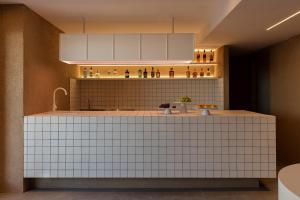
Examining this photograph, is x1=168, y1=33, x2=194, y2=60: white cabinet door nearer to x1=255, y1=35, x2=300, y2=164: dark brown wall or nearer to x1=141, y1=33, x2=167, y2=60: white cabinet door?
x1=141, y1=33, x2=167, y2=60: white cabinet door

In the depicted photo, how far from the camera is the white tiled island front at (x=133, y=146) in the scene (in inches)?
139

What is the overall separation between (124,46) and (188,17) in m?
1.02


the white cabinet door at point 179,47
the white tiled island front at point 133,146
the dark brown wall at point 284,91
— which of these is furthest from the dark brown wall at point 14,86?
the dark brown wall at point 284,91

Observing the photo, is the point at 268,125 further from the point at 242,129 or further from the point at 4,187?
the point at 4,187

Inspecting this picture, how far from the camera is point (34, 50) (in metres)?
3.78

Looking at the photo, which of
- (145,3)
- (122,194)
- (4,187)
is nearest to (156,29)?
(145,3)

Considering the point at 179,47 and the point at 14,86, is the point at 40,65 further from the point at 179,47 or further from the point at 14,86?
the point at 179,47

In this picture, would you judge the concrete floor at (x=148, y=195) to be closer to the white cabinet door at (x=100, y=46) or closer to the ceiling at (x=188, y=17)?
the white cabinet door at (x=100, y=46)

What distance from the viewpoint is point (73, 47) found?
4023mm

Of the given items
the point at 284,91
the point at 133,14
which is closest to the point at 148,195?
the point at 133,14

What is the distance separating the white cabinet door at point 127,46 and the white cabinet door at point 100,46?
0.07 metres

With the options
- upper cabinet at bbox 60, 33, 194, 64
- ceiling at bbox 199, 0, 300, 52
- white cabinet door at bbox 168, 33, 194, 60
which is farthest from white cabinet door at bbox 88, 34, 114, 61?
ceiling at bbox 199, 0, 300, 52

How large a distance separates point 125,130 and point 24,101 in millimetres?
1301

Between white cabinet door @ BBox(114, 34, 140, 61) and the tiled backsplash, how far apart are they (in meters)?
1.81
